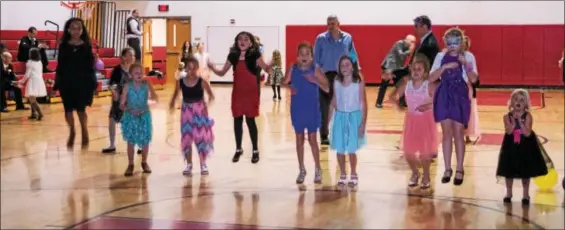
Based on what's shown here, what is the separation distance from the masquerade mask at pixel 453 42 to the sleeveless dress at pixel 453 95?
82 mm

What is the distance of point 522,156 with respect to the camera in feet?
18.8

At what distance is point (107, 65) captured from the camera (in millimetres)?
6387

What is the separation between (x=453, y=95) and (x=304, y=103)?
1385 mm

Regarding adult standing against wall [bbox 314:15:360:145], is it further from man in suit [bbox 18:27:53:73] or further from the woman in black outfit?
the woman in black outfit

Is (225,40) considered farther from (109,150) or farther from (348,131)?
(348,131)

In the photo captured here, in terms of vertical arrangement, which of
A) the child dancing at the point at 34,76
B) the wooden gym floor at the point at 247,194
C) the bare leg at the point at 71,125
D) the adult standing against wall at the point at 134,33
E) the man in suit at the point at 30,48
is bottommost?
the wooden gym floor at the point at 247,194

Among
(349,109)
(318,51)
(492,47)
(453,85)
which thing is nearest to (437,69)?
(453,85)

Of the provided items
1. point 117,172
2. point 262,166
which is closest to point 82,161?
point 117,172

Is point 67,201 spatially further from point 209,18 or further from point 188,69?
point 209,18

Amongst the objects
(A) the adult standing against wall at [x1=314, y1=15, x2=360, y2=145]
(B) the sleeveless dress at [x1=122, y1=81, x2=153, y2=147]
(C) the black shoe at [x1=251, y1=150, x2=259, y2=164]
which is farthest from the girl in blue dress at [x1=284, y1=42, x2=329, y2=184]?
(B) the sleeveless dress at [x1=122, y1=81, x2=153, y2=147]

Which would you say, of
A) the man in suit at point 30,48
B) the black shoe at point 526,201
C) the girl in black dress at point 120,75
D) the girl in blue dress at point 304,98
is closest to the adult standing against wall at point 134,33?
the girl in black dress at point 120,75

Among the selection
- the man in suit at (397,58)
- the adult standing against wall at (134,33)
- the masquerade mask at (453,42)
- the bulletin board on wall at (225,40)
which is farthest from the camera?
the bulletin board on wall at (225,40)

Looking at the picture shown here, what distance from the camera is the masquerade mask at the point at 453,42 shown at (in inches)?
236

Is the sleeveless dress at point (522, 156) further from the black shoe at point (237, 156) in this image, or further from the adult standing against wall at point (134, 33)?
the adult standing against wall at point (134, 33)
